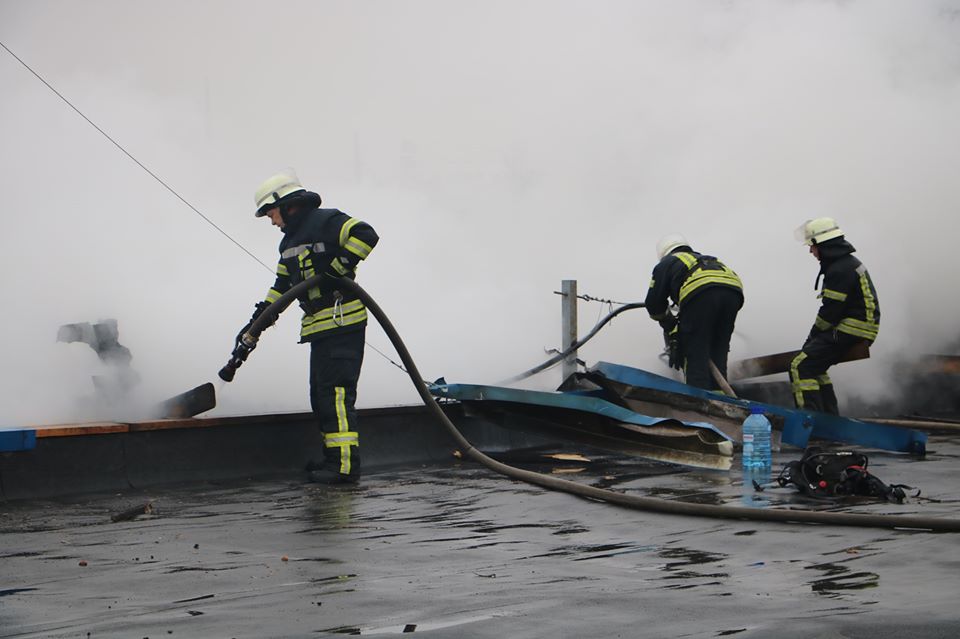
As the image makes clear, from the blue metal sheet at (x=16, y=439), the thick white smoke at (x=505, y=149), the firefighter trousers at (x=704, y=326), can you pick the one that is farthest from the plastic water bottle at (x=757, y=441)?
the blue metal sheet at (x=16, y=439)

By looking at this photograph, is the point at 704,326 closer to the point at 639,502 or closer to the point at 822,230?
the point at 822,230

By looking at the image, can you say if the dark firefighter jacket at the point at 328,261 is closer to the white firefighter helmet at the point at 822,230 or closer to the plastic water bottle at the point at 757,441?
the plastic water bottle at the point at 757,441

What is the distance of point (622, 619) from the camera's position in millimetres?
3750

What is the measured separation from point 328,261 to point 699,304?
2.90 m

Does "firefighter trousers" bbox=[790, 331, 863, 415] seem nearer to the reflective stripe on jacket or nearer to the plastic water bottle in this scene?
the reflective stripe on jacket

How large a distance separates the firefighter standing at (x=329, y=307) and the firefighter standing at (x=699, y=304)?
8.65 ft

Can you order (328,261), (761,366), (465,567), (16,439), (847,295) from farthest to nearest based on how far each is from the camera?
(761,366) < (847,295) < (328,261) < (16,439) < (465,567)

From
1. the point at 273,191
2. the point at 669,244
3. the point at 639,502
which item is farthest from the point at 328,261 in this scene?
the point at 669,244

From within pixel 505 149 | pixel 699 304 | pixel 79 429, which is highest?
pixel 505 149

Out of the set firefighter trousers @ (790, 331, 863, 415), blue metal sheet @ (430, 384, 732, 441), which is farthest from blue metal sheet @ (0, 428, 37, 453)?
firefighter trousers @ (790, 331, 863, 415)

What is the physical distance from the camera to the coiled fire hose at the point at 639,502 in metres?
5.16

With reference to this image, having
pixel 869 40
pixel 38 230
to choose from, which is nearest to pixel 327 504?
pixel 38 230

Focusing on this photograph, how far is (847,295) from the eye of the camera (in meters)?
9.16

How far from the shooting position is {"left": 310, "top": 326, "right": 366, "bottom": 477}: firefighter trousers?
7.53 meters
